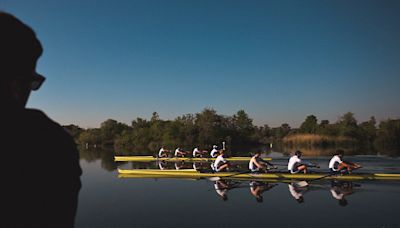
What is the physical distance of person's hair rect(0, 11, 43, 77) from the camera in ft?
3.56

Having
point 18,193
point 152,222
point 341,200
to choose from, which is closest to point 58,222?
point 18,193

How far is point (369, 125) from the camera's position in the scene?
2795 inches

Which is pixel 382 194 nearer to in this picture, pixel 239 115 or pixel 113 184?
pixel 113 184

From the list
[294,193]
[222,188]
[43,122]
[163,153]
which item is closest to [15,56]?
[43,122]

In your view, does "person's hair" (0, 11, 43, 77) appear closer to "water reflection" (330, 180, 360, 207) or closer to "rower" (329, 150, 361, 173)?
"water reflection" (330, 180, 360, 207)

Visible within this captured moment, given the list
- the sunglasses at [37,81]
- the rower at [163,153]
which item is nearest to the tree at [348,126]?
the rower at [163,153]

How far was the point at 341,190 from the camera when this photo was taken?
14086 millimetres

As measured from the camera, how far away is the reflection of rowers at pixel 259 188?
13.4 meters

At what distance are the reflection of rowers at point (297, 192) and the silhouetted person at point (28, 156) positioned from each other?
12313mm

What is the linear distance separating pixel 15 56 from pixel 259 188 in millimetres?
15157

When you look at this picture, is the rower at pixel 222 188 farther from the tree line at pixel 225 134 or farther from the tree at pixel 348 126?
the tree at pixel 348 126

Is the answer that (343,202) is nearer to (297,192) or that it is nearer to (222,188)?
(297,192)

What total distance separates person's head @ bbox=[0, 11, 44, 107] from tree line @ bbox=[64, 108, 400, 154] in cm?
5017

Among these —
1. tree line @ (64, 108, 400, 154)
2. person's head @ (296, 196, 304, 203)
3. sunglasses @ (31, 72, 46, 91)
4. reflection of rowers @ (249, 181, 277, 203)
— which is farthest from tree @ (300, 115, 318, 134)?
sunglasses @ (31, 72, 46, 91)
